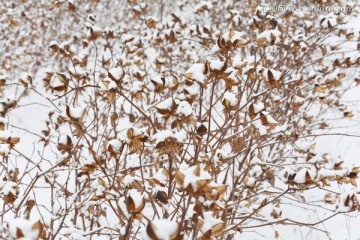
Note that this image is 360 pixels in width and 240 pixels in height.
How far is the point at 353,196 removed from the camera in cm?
150

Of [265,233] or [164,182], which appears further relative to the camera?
[265,233]

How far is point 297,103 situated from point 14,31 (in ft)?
19.3

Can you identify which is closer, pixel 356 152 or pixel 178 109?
pixel 178 109

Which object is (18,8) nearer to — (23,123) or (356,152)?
(23,123)

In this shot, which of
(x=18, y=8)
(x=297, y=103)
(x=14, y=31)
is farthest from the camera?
(x=18, y=8)

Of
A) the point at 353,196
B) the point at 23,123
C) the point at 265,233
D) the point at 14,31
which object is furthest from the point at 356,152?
the point at 14,31

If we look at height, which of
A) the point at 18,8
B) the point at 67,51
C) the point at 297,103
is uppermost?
the point at 18,8

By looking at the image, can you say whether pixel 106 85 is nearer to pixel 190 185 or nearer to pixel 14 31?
pixel 190 185

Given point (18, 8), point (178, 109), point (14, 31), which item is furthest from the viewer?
point (18, 8)

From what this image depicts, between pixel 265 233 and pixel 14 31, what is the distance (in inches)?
221

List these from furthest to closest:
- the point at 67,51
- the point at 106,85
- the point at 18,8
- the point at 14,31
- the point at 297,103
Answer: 1. the point at 18,8
2. the point at 14,31
3. the point at 67,51
4. the point at 297,103
5. the point at 106,85

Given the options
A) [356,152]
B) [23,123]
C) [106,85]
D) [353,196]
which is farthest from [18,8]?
[353,196]

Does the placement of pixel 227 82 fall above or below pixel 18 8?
below

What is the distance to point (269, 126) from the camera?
1647 millimetres
